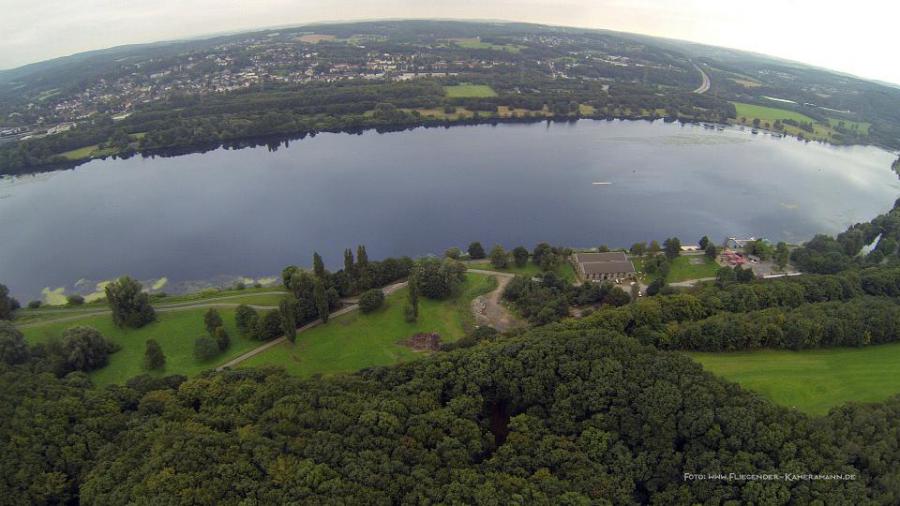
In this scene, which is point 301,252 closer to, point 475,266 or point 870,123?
point 475,266

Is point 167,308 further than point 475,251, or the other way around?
point 475,251

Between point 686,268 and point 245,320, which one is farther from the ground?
point 245,320

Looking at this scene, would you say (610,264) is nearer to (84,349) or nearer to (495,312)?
(495,312)

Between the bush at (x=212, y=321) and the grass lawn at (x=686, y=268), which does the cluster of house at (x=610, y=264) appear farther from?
the bush at (x=212, y=321)

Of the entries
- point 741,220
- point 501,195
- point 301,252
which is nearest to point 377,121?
point 501,195

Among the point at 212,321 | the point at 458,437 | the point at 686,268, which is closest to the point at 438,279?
the point at 212,321

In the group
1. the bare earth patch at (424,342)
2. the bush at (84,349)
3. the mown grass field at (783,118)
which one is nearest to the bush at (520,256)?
the bare earth patch at (424,342)

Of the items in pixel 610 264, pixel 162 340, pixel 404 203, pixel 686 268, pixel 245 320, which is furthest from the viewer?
pixel 404 203

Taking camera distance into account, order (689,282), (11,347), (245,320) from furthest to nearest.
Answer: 1. (689,282)
2. (245,320)
3. (11,347)
